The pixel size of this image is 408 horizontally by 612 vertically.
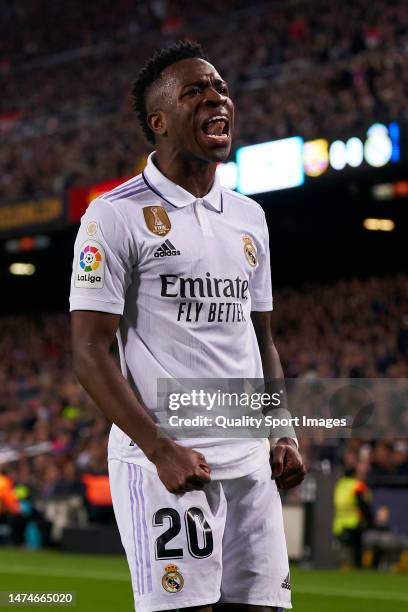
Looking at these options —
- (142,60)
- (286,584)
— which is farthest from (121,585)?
(142,60)

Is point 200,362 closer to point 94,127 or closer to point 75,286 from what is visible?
point 75,286

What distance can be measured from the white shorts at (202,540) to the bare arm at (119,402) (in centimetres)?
14

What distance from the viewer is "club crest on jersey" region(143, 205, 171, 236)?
9.83 ft

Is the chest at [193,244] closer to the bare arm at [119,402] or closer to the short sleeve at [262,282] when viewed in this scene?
the short sleeve at [262,282]

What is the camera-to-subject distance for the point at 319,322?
2048cm

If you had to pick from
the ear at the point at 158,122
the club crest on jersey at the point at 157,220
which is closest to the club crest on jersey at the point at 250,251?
the club crest on jersey at the point at 157,220

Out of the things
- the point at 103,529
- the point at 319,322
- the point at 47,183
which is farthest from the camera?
the point at 47,183

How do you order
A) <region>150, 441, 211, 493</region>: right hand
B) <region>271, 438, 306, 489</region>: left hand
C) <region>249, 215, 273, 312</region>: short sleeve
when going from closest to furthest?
1. <region>150, 441, 211, 493</region>: right hand
2. <region>271, 438, 306, 489</region>: left hand
3. <region>249, 215, 273, 312</region>: short sleeve

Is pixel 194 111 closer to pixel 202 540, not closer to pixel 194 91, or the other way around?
pixel 194 91

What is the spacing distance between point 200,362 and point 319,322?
57.8 feet

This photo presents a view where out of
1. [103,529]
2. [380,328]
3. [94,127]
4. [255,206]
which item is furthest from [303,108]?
[255,206]

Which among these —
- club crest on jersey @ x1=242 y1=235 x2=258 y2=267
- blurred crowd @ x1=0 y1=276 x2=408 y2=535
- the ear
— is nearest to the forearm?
club crest on jersey @ x1=242 y1=235 x2=258 y2=267

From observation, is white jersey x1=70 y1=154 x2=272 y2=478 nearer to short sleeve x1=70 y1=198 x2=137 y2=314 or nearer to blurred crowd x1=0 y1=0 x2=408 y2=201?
short sleeve x1=70 y1=198 x2=137 y2=314

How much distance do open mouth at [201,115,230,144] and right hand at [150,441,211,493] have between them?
0.78m
